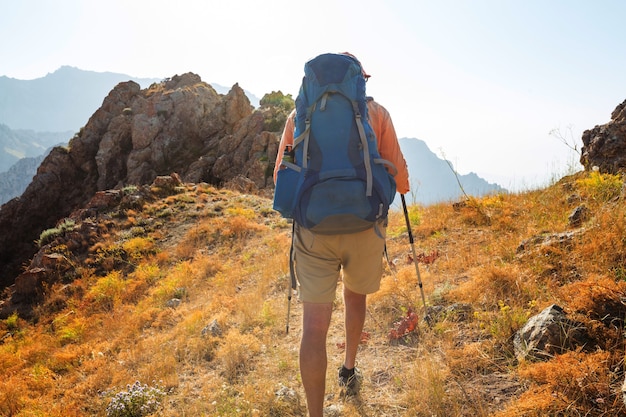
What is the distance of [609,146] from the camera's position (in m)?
7.16

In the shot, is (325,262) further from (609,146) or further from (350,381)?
(609,146)

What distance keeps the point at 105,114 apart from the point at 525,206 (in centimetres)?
3938

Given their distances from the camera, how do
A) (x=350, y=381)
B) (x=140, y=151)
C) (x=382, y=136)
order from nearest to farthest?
(x=382, y=136) → (x=350, y=381) → (x=140, y=151)

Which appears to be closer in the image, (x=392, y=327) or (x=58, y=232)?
(x=392, y=327)

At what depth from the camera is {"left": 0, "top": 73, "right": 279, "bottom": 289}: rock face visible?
28.0 meters

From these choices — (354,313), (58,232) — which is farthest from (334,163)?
(58,232)

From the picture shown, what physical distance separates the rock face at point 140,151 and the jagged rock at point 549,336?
75.7 ft

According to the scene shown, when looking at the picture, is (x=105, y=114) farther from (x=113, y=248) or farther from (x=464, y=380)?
(x=464, y=380)

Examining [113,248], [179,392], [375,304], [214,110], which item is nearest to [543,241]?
[375,304]

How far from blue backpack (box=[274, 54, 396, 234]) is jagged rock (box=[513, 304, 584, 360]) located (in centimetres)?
189

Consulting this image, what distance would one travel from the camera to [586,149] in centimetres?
775

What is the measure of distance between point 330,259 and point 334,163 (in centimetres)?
69

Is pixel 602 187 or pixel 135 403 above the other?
pixel 602 187

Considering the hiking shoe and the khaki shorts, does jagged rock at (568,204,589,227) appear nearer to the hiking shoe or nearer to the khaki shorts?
the hiking shoe
